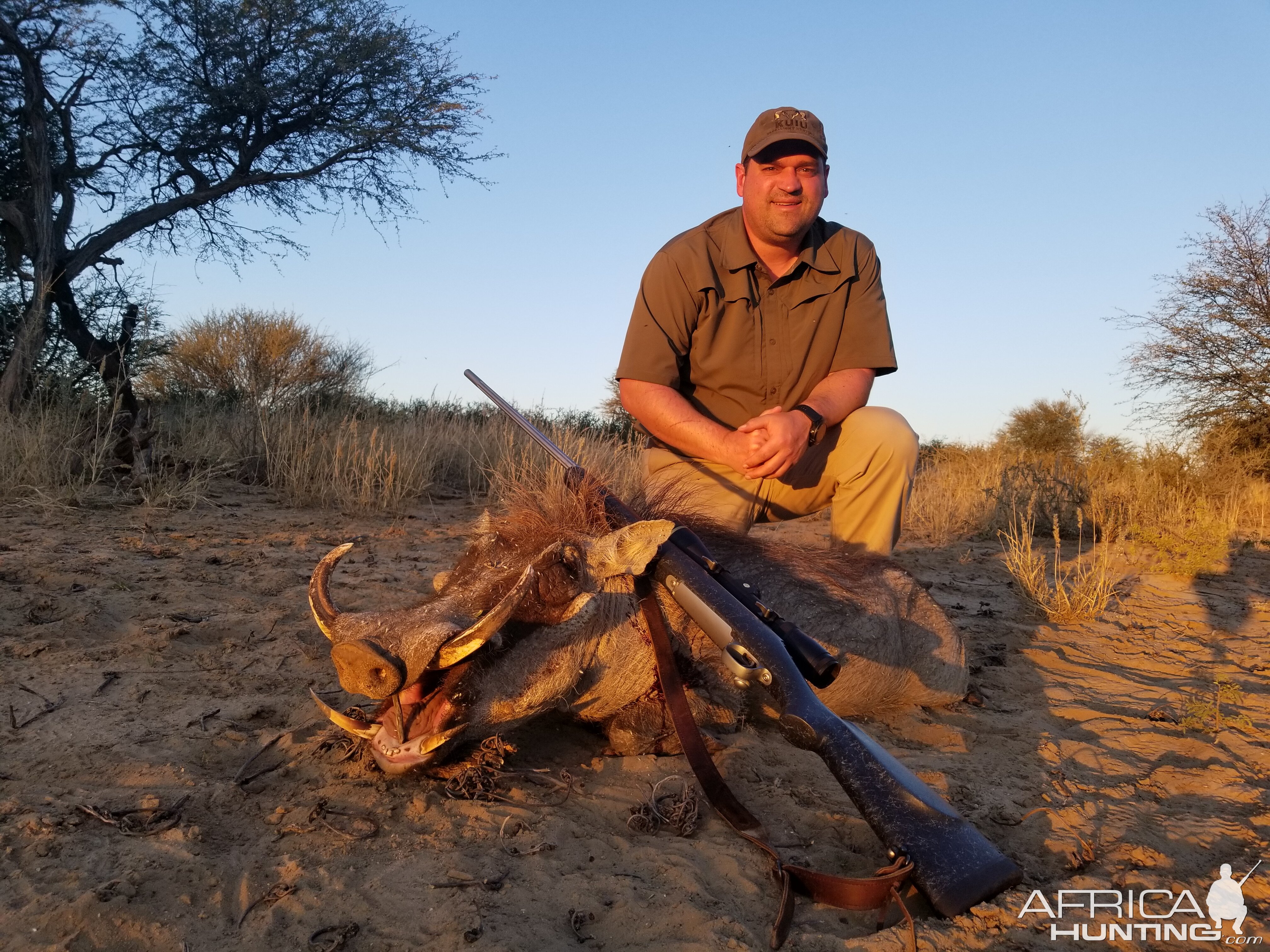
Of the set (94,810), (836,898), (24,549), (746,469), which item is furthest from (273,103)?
(836,898)

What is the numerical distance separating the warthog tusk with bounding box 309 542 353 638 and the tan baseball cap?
9.11 ft

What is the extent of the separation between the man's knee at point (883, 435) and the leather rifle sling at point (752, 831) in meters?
1.69

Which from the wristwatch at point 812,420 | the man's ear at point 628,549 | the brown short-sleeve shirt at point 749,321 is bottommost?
the man's ear at point 628,549

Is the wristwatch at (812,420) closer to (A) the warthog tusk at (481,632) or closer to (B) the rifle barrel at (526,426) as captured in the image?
(B) the rifle barrel at (526,426)

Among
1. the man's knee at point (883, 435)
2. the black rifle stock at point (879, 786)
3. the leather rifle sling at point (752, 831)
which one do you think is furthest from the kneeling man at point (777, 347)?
the black rifle stock at point (879, 786)

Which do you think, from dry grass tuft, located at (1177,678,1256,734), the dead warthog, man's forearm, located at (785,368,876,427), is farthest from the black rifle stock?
dry grass tuft, located at (1177,678,1256,734)

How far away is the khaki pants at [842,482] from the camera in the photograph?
13.2ft

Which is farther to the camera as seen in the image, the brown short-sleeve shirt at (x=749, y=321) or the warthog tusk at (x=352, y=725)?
the brown short-sleeve shirt at (x=749, y=321)

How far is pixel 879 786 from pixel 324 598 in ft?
5.27

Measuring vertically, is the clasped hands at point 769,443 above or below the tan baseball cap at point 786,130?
below

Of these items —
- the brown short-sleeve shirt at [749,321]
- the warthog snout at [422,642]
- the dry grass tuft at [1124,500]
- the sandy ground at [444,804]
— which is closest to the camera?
the sandy ground at [444,804]

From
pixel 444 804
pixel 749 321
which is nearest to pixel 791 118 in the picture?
pixel 749 321

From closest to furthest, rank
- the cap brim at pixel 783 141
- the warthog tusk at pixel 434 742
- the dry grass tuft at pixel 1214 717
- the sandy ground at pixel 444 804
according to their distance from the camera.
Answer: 1. the sandy ground at pixel 444 804
2. the warthog tusk at pixel 434 742
3. the dry grass tuft at pixel 1214 717
4. the cap brim at pixel 783 141

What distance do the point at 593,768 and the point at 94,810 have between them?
1.38m
